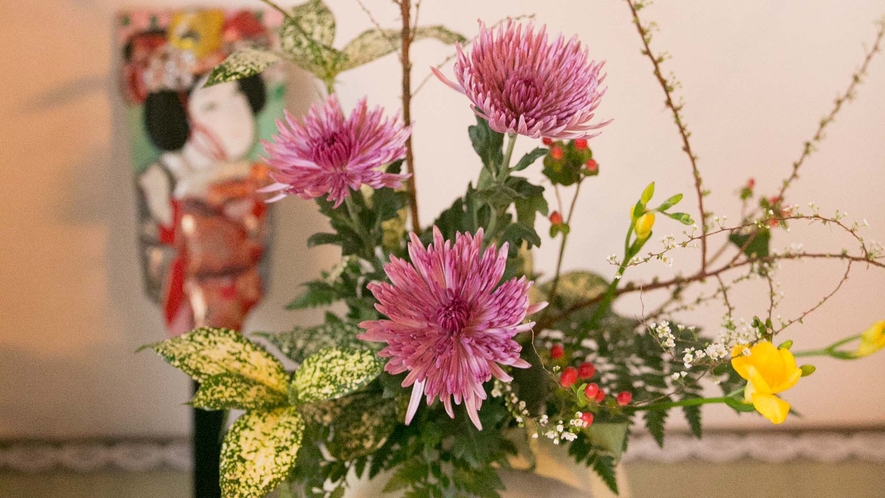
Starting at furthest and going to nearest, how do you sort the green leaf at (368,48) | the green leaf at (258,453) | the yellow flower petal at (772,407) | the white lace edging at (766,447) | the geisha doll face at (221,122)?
the white lace edging at (766,447) < the geisha doll face at (221,122) < the green leaf at (368,48) < the green leaf at (258,453) < the yellow flower petal at (772,407)

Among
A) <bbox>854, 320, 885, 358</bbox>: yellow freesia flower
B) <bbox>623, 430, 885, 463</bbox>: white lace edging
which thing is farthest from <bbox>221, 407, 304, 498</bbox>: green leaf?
<bbox>623, 430, 885, 463</bbox>: white lace edging

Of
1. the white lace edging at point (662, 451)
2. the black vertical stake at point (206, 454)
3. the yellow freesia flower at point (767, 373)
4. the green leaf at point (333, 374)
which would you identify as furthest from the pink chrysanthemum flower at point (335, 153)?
the white lace edging at point (662, 451)

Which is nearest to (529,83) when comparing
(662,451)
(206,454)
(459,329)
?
(459,329)

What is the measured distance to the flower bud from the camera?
0.39 m

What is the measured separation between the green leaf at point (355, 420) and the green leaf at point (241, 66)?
276mm

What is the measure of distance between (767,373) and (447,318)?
0.18 m

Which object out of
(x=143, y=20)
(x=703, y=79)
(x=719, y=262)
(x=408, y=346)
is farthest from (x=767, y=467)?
(x=143, y=20)

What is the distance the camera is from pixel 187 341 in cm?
49

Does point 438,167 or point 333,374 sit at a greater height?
point 438,167

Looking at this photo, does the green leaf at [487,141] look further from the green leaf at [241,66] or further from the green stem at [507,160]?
the green leaf at [241,66]

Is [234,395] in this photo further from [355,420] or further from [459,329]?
[459,329]

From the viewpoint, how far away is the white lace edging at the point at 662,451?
929 millimetres

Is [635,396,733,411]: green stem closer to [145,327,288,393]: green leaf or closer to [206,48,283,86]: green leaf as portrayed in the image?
[145,327,288,393]: green leaf

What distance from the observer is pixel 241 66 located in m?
0.48
